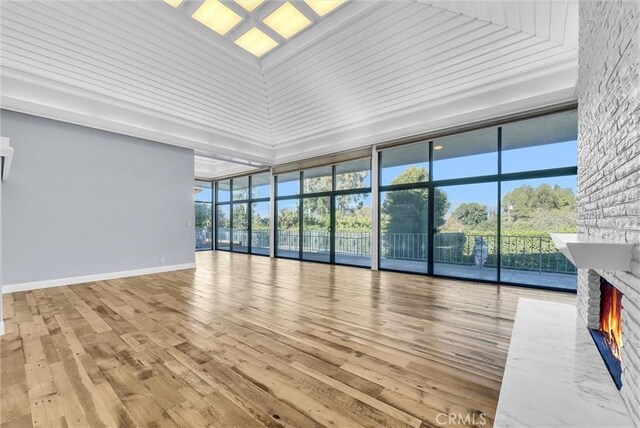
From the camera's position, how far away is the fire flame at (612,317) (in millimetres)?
1996

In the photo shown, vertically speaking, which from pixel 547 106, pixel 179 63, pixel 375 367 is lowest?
pixel 375 367

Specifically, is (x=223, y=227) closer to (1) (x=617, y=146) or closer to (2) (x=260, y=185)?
(2) (x=260, y=185)

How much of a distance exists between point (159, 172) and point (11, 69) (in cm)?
269

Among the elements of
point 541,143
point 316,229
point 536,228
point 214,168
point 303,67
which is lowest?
point 316,229

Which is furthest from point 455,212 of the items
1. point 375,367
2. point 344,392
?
point 344,392

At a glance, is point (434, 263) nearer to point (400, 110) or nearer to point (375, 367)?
point (400, 110)

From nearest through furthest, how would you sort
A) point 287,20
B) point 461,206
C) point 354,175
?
point 287,20 → point 461,206 → point 354,175

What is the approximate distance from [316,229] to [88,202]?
526cm

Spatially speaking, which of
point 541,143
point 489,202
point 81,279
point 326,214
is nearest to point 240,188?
point 326,214

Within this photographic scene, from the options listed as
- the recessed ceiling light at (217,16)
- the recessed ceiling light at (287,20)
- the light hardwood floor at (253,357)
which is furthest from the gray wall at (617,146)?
the recessed ceiling light at (217,16)

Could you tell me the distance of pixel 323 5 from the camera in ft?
13.3

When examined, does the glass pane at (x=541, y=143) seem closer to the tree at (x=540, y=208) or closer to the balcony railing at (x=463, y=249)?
the tree at (x=540, y=208)

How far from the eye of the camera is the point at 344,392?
6.20ft

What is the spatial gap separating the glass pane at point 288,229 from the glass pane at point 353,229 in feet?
5.12
